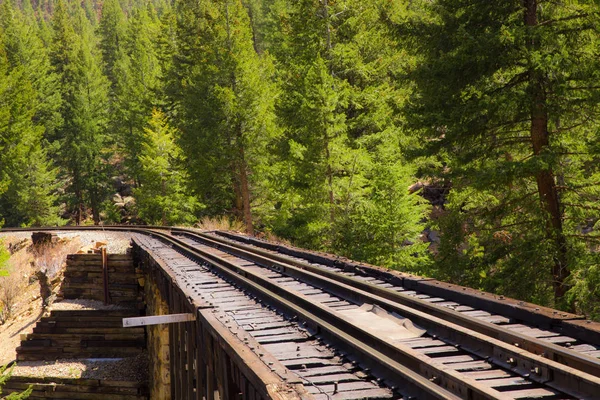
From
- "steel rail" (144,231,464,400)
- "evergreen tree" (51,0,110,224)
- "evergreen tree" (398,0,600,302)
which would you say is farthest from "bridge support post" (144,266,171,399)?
"evergreen tree" (51,0,110,224)

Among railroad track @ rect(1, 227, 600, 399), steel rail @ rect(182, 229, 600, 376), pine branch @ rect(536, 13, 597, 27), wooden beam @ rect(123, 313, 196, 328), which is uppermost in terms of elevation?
pine branch @ rect(536, 13, 597, 27)

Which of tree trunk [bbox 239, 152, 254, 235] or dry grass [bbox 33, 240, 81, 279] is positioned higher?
tree trunk [bbox 239, 152, 254, 235]

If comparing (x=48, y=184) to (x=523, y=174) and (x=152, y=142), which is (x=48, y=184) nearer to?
(x=152, y=142)

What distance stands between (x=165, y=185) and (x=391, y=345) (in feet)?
101

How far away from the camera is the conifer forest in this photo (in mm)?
11594

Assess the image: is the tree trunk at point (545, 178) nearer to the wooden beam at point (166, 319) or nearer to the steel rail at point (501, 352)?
the steel rail at point (501, 352)

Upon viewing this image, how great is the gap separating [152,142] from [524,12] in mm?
28993

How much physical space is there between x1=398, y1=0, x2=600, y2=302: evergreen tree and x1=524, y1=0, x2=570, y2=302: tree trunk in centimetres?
2

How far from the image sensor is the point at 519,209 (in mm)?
13797

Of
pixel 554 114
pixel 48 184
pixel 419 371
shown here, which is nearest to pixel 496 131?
pixel 554 114

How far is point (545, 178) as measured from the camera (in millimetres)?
11852

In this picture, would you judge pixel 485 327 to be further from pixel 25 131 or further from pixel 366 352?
pixel 25 131

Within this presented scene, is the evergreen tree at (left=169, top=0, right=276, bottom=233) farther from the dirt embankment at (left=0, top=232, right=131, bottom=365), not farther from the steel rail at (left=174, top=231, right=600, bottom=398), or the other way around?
the steel rail at (left=174, top=231, right=600, bottom=398)

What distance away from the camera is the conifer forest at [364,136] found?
11594 millimetres
